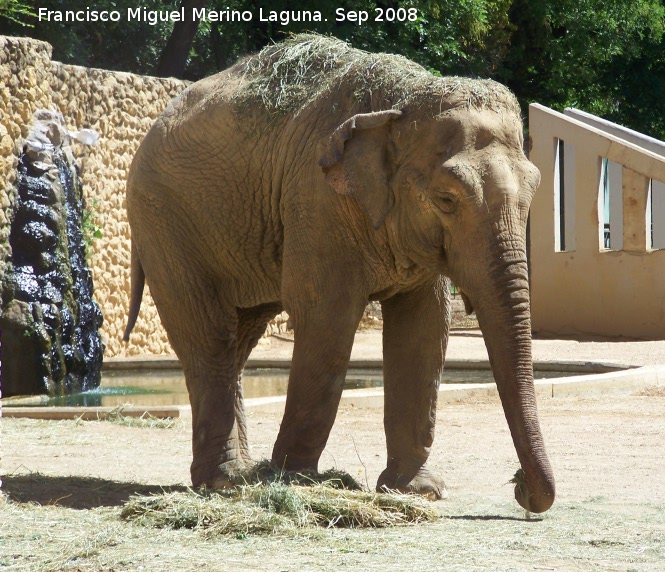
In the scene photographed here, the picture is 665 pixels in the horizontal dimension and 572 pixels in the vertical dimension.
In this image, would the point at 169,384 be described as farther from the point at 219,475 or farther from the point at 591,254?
the point at 591,254

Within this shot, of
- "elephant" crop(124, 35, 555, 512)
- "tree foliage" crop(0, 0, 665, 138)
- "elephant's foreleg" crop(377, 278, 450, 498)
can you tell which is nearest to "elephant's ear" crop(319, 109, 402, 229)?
"elephant" crop(124, 35, 555, 512)

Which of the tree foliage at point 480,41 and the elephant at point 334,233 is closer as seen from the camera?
the elephant at point 334,233

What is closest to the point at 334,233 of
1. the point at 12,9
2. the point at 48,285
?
the point at 48,285

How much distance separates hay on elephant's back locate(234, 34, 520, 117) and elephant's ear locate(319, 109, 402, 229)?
0.63 ft

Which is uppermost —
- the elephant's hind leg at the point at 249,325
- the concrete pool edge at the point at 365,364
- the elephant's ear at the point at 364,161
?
the elephant's ear at the point at 364,161

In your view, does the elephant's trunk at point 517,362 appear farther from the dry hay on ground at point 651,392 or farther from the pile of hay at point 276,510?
the dry hay on ground at point 651,392

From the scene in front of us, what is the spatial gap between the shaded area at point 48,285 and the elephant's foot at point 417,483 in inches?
316

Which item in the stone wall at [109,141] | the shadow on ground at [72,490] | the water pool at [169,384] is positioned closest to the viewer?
the shadow on ground at [72,490]

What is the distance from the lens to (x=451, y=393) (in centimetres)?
1163

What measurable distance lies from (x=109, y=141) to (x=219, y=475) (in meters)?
11.6

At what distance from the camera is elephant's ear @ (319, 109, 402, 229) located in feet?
19.7

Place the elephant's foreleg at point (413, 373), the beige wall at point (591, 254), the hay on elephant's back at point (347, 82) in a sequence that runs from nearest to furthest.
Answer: the hay on elephant's back at point (347, 82) → the elephant's foreleg at point (413, 373) → the beige wall at point (591, 254)

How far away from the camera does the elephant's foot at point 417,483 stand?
6.46 m

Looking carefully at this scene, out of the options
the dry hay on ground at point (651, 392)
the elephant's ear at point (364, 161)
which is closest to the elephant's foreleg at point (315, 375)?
the elephant's ear at point (364, 161)
